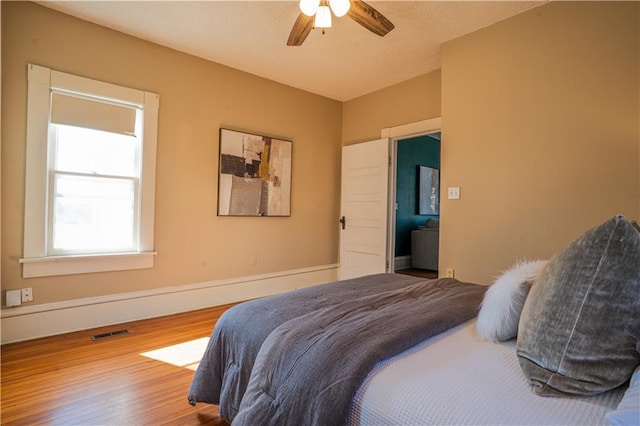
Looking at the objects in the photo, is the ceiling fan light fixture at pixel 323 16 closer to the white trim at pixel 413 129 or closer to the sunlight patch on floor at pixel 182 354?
the white trim at pixel 413 129

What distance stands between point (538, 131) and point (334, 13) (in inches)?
72.3

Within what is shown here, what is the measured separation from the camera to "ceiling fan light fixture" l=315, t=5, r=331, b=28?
6.70ft

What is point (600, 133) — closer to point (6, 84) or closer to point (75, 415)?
point (75, 415)

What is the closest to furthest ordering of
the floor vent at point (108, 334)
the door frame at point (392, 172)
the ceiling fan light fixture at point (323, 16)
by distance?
the ceiling fan light fixture at point (323, 16) → the floor vent at point (108, 334) → the door frame at point (392, 172)

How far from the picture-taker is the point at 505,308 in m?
1.18

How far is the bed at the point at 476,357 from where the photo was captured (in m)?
0.81

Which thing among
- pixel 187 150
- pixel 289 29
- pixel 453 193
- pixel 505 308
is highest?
pixel 289 29

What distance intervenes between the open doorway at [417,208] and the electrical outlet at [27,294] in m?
4.63

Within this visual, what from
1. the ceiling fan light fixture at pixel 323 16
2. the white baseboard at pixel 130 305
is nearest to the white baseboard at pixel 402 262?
the white baseboard at pixel 130 305

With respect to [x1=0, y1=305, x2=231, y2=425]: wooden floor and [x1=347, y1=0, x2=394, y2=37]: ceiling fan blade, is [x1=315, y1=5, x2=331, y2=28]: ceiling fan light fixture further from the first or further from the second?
[x1=0, y1=305, x2=231, y2=425]: wooden floor

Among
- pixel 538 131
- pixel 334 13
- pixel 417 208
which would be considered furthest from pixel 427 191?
pixel 334 13

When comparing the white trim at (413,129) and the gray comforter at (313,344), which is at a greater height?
the white trim at (413,129)

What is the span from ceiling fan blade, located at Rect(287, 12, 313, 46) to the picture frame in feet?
14.2

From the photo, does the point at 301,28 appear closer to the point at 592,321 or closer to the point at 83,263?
the point at 592,321
